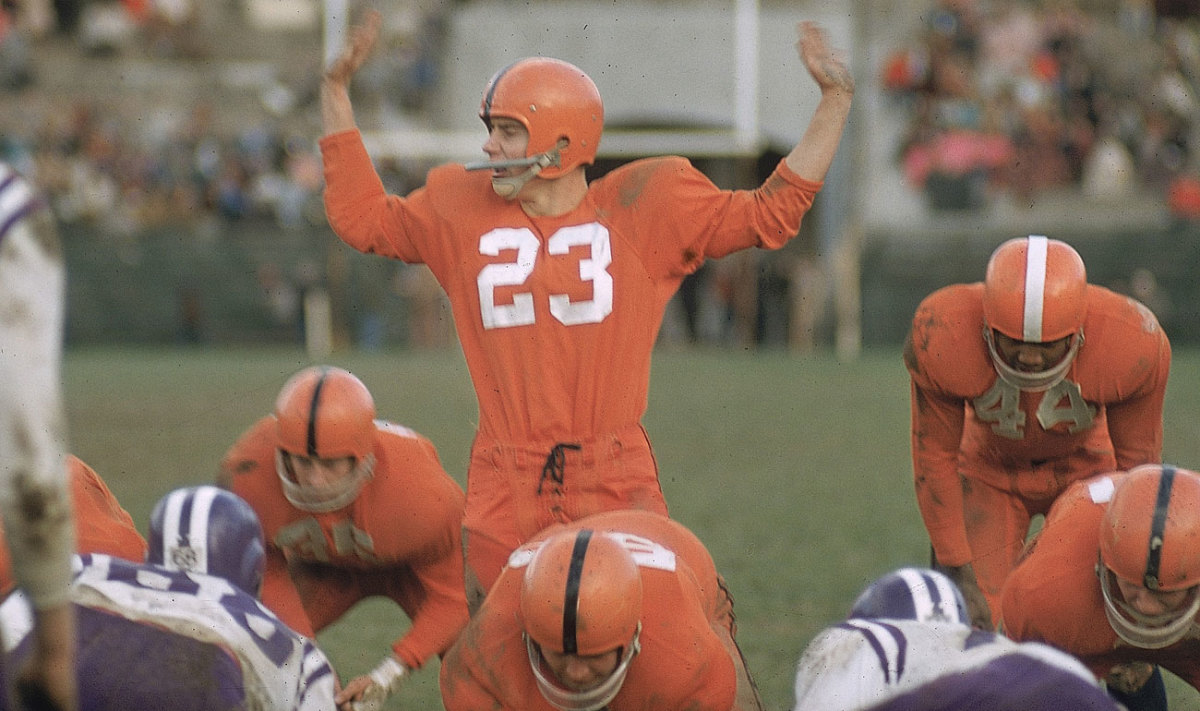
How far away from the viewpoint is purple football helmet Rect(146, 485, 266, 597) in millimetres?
4254

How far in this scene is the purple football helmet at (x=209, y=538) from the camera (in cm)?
425

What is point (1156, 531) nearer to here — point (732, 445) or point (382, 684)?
point (382, 684)

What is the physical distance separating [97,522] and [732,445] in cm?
808

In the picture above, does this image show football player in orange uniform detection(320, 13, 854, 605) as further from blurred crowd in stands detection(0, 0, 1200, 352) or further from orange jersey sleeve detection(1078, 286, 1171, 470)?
blurred crowd in stands detection(0, 0, 1200, 352)

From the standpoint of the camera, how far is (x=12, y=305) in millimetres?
2352

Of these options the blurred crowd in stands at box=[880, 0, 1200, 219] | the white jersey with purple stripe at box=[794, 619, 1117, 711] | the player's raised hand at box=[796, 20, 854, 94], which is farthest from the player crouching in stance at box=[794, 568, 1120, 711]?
the blurred crowd in stands at box=[880, 0, 1200, 219]

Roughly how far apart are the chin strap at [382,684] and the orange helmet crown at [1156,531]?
2296 millimetres

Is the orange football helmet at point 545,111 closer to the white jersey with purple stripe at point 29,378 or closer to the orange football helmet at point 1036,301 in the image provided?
the orange football helmet at point 1036,301

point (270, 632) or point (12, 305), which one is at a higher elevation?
point (12, 305)

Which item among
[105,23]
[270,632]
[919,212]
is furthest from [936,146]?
[270,632]

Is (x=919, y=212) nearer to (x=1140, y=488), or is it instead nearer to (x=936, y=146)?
(x=936, y=146)

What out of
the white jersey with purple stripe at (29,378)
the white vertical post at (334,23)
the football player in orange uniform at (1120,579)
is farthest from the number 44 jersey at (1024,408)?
the white vertical post at (334,23)

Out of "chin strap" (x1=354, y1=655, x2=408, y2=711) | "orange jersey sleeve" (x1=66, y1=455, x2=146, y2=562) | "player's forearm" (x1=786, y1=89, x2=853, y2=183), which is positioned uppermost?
"player's forearm" (x1=786, y1=89, x2=853, y2=183)

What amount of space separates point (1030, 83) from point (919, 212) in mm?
2474
